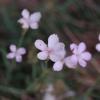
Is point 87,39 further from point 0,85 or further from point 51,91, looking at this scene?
point 0,85

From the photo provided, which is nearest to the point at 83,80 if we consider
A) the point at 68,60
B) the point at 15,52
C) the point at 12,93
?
→ the point at 12,93

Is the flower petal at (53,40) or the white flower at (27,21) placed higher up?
the white flower at (27,21)

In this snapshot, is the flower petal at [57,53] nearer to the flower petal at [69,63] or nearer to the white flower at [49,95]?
the flower petal at [69,63]

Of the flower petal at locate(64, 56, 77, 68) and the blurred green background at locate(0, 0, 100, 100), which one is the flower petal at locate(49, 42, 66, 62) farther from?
the blurred green background at locate(0, 0, 100, 100)

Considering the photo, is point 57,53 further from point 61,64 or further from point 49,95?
point 49,95

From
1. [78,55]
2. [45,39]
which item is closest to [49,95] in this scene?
[45,39]

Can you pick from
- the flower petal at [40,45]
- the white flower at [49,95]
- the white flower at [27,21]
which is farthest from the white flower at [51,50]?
the white flower at [49,95]
